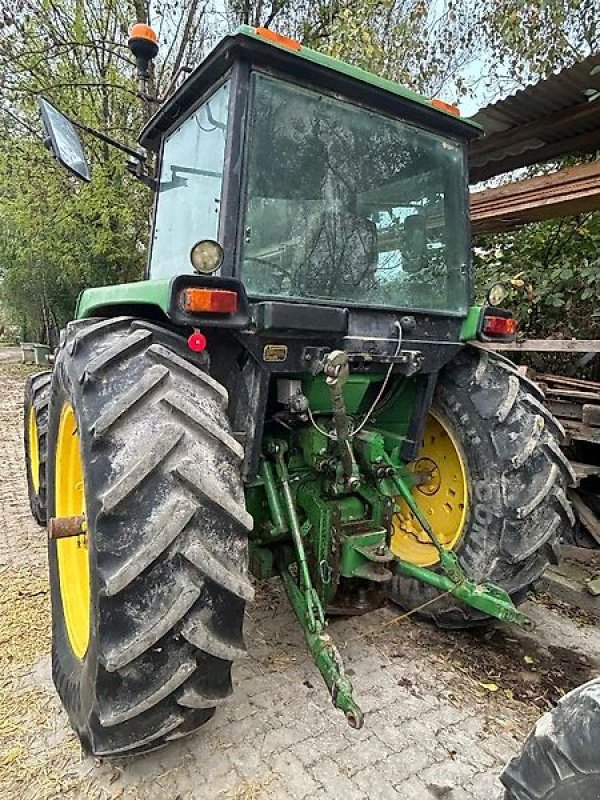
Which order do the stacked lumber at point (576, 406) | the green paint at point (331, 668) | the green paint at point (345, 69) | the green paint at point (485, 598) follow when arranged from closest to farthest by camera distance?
the green paint at point (331, 668) < the green paint at point (345, 69) < the green paint at point (485, 598) < the stacked lumber at point (576, 406)

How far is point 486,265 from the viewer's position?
5652 mm

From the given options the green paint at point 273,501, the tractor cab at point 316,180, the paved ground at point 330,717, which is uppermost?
the tractor cab at point 316,180

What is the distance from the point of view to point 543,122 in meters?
4.05

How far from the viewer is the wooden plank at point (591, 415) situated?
3.42 metres

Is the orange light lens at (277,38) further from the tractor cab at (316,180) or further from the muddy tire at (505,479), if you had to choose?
the muddy tire at (505,479)

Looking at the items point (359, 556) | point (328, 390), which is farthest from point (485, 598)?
point (328, 390)

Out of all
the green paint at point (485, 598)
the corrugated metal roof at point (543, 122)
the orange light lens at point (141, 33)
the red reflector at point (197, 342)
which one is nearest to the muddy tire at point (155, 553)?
the red reflector at point (197, 342)

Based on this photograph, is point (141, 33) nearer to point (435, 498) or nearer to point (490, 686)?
point (435, 498)

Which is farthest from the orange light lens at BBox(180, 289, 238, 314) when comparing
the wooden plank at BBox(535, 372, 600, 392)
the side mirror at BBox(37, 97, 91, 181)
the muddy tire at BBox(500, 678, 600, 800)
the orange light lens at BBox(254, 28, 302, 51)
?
the wooden plank at BBox(535, 372, 600, 392)

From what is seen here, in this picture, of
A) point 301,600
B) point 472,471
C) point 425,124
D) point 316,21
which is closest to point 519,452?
point 472,471

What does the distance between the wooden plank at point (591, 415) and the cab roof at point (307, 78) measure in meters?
1.86

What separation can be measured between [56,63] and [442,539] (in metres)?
8.85

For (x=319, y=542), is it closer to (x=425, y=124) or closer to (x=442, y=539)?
(x=442, y=539)

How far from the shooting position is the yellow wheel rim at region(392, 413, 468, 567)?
2.64 meters
